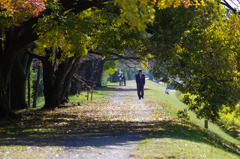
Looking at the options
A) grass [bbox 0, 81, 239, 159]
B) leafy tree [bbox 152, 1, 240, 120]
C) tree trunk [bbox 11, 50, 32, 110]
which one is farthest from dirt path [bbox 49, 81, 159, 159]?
tree trunk [bbox 11, 50, 32, 110]

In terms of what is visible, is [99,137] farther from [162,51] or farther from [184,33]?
[184,33]

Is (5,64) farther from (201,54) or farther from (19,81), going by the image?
(201,54)

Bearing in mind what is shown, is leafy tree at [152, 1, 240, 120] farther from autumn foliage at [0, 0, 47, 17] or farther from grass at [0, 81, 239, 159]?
autumn foliage at [0, 0, 47, 17]

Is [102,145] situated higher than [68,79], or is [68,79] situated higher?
[68,79]

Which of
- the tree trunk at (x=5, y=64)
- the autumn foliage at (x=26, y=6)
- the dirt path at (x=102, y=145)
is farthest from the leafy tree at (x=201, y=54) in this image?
the tree trunk at (x=5, y=64)

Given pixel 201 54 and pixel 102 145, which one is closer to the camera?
pixel 102 145

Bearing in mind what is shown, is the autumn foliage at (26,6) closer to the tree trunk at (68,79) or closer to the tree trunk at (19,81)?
the tree trunk at (19,81)

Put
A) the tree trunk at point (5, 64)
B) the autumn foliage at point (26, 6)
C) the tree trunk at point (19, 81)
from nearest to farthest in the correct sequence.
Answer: the autumn foliage at point (26, 6) < the tree trunk at point (5, 64) < the tree trunk at point (19, 81)

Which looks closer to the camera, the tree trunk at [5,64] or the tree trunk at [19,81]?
the tree trunk at [5,64]

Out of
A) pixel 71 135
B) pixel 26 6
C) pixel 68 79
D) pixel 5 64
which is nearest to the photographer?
pixel 26 6

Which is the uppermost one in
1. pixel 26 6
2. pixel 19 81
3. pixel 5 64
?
pixel 26 6

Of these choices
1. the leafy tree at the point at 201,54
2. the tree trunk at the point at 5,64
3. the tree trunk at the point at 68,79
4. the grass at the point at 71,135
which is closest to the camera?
the grass at the point at 71,135

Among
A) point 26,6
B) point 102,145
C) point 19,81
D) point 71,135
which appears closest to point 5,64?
point 19,81

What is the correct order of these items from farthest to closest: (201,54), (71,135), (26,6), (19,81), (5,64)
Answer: (19,81)
(5,64)
(201,54)
(71,135)
(26,6)
